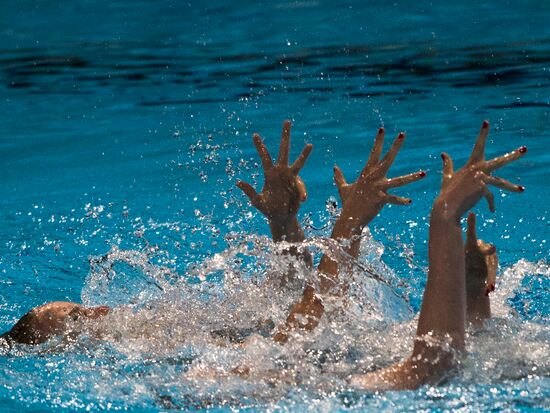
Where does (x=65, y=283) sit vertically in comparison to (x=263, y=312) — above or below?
above

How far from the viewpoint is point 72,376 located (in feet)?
8.89

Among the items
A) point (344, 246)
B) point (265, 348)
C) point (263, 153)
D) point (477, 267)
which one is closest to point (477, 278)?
point (477, 267)

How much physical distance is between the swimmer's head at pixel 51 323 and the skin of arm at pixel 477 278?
1.10m

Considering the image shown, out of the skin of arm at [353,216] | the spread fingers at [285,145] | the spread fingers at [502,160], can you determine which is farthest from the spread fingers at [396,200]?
the spread fingers at [502,160]

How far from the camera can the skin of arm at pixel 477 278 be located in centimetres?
260

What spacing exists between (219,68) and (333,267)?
4.03 metres

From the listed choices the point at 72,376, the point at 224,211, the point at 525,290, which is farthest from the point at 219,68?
the point at 72,376

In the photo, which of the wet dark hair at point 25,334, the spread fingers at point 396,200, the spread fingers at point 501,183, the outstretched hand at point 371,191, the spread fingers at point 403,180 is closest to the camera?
the spread fingers at point 501,183

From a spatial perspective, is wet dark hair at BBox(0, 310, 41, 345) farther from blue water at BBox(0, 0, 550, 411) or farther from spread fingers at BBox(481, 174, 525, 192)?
spread fingers at BBox(481, 174, 525, 192)

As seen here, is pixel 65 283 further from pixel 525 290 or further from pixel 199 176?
pixel 525 290

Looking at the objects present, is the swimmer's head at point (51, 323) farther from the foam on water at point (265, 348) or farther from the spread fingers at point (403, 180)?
the spread fingers at point (403, 180)

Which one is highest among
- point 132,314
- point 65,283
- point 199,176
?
point 199,176

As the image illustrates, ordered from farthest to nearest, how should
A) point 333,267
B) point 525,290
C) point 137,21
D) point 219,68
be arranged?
point 137,21 → point 219,68 → point 525,290 → point 333,267

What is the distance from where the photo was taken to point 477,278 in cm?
260
